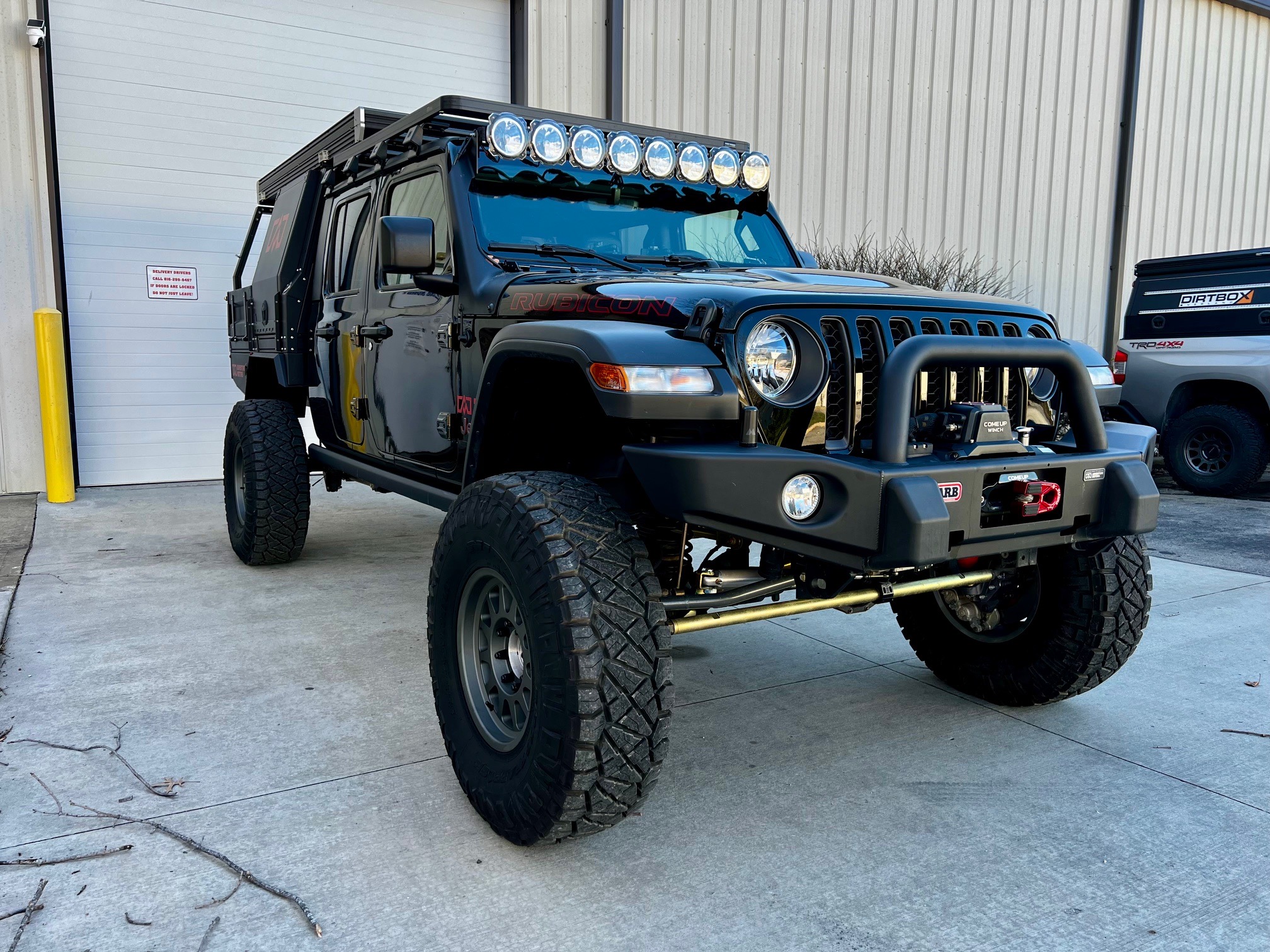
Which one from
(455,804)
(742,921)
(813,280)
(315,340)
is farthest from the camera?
(315,340)

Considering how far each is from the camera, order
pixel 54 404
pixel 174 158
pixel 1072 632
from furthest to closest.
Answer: pixel 174 158 → pixel 54 404 → pixel 1072 632

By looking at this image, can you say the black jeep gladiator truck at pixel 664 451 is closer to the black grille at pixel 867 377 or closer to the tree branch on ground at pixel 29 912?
the black grille at pixel 867 377

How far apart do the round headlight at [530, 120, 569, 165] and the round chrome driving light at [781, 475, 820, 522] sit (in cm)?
178

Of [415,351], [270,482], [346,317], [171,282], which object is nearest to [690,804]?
[415,351]

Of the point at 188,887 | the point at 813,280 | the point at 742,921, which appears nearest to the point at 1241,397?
the point at 813,280

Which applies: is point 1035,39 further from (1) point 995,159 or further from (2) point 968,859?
(2) point 968,859

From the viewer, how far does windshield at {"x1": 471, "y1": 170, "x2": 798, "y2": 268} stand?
335 cm

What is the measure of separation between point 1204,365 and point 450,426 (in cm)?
760

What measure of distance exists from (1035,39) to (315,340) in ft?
37.0

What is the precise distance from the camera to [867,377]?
7.93 ft

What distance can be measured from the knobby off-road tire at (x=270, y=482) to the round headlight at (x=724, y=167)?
2.63 m

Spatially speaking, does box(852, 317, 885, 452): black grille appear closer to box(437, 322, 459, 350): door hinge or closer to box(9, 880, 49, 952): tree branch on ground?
box(437, 322, 459, 350): door hinge

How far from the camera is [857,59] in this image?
11.0 metres

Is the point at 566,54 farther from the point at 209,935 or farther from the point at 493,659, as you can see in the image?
the point at 209,935
